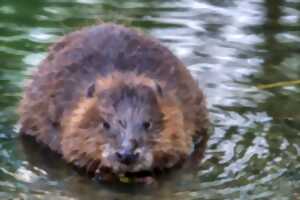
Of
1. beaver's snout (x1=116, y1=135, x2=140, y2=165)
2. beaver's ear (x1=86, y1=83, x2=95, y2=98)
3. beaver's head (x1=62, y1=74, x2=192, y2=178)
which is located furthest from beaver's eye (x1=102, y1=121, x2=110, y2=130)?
beaver's ear (x1=86, y1=83, x2=95, y2=98)

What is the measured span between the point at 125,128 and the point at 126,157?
248 millimetres

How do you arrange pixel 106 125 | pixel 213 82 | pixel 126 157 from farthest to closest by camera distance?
pixel 213 82, pixel 106 125, pixel 126 157

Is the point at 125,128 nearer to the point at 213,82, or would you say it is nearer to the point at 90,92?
the point at 90,92

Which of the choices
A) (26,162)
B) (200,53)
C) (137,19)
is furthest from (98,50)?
(137,19)

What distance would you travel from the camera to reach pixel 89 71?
816 cm

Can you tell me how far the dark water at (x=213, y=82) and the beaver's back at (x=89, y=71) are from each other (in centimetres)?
23

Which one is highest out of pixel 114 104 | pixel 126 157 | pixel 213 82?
pixel 114 104

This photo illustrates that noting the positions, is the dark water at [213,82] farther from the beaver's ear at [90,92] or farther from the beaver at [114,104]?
the beaver's ear at [90,92]

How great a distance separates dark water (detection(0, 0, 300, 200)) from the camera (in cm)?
761

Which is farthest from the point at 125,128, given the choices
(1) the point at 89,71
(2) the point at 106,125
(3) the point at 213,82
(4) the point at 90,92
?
(3) the point at 213,82

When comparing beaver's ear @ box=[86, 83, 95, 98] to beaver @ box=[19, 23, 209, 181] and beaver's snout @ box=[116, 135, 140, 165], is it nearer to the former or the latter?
beaver @ box=[19, 23, 209, 181]

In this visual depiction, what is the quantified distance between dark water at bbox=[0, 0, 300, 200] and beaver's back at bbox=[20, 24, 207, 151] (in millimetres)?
232

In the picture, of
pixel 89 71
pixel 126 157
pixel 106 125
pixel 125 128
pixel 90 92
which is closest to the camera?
pixel 126 157

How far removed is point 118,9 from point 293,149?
392 centimetres
